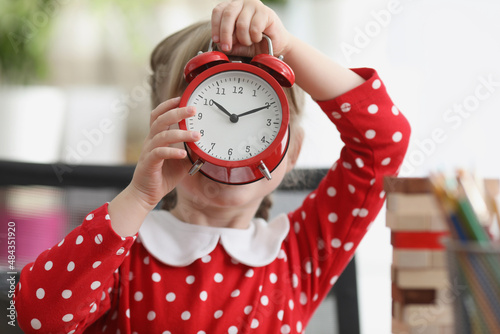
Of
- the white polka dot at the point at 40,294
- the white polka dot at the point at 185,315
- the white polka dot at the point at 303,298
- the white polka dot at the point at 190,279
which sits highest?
A: the white polka dot at the point at 40,294

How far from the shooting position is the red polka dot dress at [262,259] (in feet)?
2.57

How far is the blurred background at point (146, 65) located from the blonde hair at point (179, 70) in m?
0.75

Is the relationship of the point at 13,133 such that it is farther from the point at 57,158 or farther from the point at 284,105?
the point at 284,105

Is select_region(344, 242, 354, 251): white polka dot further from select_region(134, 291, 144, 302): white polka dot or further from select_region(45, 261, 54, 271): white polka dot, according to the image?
select_region(45, 261, 54, 271): white polka dot

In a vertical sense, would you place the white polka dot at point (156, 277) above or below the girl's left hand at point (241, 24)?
below

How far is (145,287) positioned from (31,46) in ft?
5.43

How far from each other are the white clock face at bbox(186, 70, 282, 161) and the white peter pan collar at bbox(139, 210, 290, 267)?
0.80ft

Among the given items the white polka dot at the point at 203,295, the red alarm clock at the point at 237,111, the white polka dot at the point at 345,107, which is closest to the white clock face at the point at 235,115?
the red alarm clock at the point at 237,111

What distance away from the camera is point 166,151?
616 mm

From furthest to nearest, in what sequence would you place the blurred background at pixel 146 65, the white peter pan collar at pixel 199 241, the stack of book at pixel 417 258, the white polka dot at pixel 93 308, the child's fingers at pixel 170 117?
1. the blurred background at pixel 146 65
2. the white peter pan collar at pixel 199 241
3. the white polka dot at pixel 93 308
4. the child's fingers at pixel 170 117
5. the stack of book at pixel 417 258

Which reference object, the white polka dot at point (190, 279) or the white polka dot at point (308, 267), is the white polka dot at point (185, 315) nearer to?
the white polka dot at point (190, 279)

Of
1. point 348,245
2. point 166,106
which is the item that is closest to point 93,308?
point 166,106

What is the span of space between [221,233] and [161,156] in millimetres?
270

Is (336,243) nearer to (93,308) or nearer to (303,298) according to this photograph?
(303,298)
